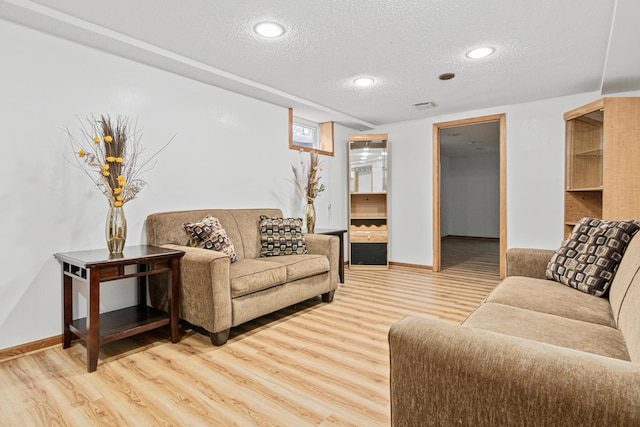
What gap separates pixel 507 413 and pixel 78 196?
2881 mm

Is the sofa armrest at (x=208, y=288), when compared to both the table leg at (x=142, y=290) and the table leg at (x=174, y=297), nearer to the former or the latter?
the table leg at (x=174, y=297)

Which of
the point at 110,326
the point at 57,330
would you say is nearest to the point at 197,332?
the point at 110,326

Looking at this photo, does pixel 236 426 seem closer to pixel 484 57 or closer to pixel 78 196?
pixel 78 196

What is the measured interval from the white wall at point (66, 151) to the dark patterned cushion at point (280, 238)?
1.57 ft

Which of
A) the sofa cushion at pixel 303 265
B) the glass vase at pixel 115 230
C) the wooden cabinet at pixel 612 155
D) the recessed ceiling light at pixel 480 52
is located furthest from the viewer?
the wooden cabinet at pixel 612 155

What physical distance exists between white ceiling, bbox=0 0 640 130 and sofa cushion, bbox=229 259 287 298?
174cm

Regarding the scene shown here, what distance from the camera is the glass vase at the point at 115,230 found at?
7.73 ft

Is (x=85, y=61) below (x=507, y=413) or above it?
above

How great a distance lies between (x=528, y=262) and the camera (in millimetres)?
2453

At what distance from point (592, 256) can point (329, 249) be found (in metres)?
2.12

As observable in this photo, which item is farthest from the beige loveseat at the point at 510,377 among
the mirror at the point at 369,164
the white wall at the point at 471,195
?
the white wall at the point at 471,195

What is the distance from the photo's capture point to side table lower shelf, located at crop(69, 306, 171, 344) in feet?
7.34

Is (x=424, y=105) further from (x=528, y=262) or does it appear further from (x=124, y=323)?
(x=124, y=323)

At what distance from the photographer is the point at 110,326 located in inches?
92.8
